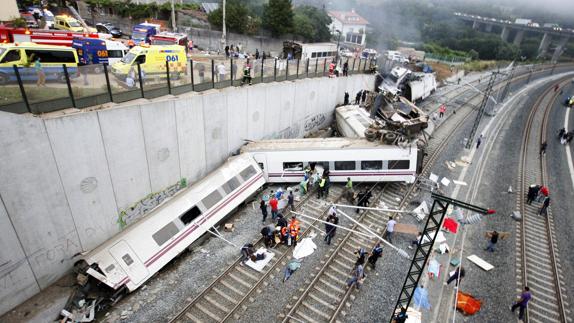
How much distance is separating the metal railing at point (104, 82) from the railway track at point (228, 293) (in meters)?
9.30

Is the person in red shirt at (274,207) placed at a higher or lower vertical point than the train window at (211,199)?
lower

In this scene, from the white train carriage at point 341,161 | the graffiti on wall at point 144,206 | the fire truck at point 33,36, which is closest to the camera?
the graffiti on wall at point 144,206

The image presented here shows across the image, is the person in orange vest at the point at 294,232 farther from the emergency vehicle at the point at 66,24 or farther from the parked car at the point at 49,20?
the parked car at the point at 49,20

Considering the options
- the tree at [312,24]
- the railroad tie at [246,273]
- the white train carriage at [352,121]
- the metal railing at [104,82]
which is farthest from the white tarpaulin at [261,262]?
the tree at [312,24]

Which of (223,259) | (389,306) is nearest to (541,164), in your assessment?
(389,306)

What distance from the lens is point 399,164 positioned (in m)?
21.4

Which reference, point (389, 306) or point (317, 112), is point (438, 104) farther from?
point (389, 306)

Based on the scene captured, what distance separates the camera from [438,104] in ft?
145

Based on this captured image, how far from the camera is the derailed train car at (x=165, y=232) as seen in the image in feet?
44.2

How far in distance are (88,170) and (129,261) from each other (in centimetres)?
417

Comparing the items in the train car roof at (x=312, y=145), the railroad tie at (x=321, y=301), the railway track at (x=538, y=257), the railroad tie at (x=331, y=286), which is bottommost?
the railway track at (x=538, y=257)

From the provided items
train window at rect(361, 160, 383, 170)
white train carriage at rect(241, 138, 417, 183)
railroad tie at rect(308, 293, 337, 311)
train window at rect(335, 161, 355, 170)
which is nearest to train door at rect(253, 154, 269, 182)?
white train carriage at rect(241, 138, 417, 183)

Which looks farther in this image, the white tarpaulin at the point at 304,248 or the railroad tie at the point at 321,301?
the white tarpaulin at the point at 304,248

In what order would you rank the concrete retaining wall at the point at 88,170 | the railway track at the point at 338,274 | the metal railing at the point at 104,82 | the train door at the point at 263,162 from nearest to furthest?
the concrete retaining wall at the point at 88,170 < the metal railing at the point at 104,82 < the railway track at the point at 338,274 < the train door at the point at 263,162
